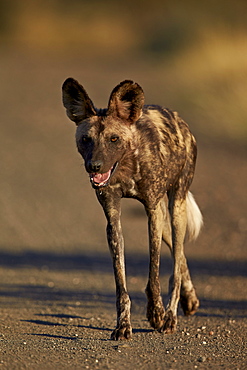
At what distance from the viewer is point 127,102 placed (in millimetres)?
5660

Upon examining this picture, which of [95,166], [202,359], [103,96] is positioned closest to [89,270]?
[95,166]

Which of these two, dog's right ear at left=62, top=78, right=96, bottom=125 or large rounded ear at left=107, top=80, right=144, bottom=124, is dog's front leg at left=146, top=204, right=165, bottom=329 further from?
dog's right ear at left=62, top=78, right=96, bottom=125

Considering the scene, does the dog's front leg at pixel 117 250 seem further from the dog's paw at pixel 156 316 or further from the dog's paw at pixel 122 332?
the dog's paw at pixel 156 316

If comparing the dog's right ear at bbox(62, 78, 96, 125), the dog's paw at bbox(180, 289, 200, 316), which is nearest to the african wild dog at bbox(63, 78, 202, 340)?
the dog's right ear at bbox(62, 78, 96, 125)

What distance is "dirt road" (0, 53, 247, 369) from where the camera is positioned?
16.8 feet

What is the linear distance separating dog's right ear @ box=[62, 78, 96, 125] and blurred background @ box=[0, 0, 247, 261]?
3.63 m

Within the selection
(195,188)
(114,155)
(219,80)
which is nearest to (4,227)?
(195,188)

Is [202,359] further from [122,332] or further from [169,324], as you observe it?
[169,324]

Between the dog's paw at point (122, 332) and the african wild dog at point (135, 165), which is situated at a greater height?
the african wild dog at point (135, 165)

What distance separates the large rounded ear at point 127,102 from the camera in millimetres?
5598

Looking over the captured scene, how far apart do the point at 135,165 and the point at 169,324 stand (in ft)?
3.56

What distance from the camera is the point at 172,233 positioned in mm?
6434

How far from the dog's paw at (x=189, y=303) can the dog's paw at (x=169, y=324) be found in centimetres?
63

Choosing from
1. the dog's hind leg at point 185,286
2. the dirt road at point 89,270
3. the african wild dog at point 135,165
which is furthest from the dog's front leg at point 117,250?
the dog's hind leg at point 185,286
